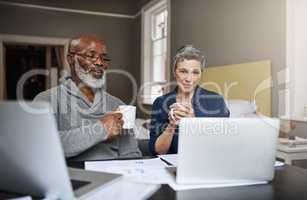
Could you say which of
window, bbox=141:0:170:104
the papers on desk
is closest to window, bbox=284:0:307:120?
the papers on desk

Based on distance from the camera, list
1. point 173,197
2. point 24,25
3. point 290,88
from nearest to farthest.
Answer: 1. point 173,197
2. point 290,88
3. point 24,25

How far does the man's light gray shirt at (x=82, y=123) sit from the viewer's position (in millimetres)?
1301

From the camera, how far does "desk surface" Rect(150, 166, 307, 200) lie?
0.80 meters

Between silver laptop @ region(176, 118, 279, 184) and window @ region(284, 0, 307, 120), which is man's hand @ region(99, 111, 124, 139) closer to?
silver laptop @ region(176, 118, 279, 184)

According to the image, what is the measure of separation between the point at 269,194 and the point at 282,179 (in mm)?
185

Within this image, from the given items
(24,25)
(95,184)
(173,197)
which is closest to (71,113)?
(95,184)

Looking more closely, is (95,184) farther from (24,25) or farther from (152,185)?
(24,25)

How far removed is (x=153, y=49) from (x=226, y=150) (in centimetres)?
395

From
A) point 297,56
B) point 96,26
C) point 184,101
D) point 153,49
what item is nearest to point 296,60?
point 297,56

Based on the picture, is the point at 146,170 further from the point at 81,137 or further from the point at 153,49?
the point at 153,49

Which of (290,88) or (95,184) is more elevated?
(290,88)

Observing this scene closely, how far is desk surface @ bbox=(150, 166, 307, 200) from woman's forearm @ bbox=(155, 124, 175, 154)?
0.63 m

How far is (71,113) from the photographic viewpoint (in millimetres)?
1361

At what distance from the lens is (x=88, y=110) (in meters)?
1.41
